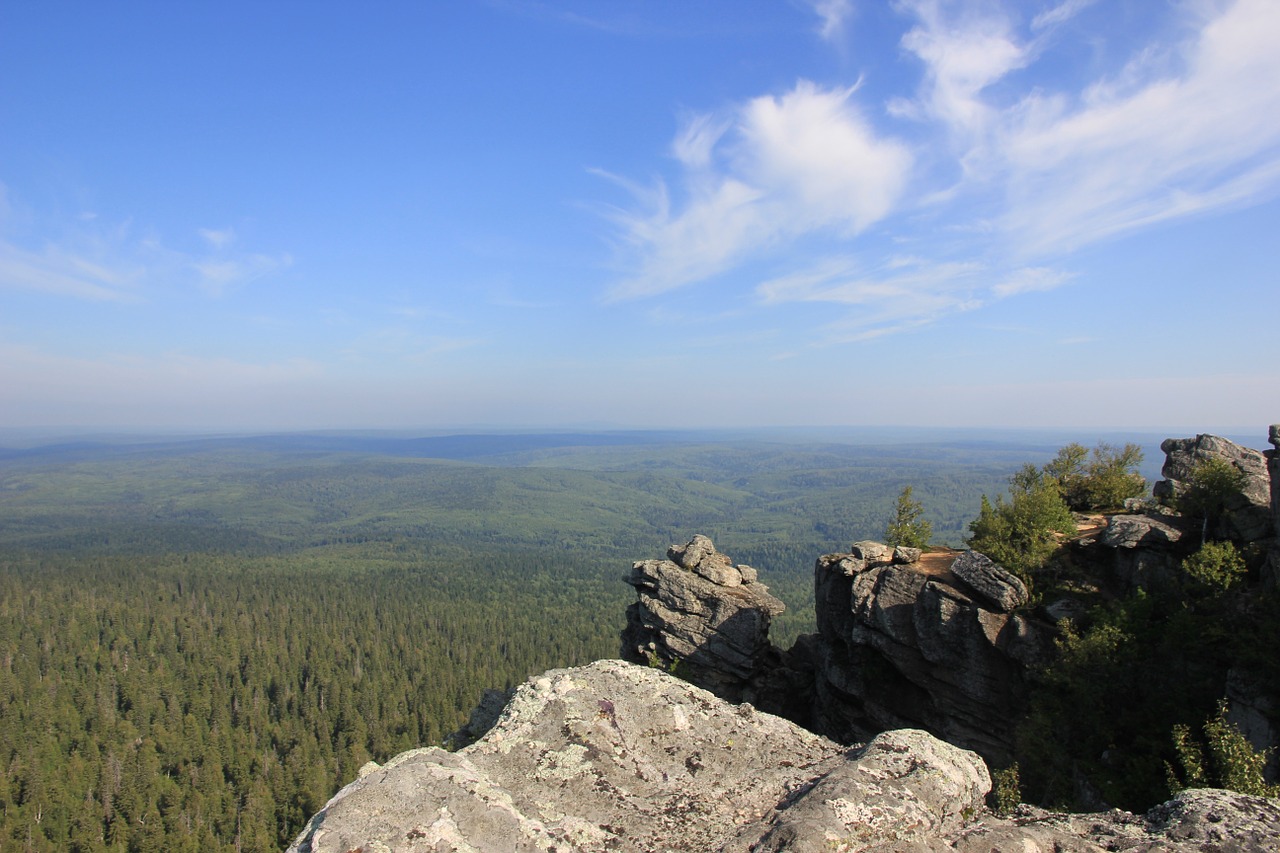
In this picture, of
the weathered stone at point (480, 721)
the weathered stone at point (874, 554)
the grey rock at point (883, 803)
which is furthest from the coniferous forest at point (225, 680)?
the grey rock at point (883, 803)

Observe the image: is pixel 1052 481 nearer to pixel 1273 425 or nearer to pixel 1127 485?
pixel 1127 485

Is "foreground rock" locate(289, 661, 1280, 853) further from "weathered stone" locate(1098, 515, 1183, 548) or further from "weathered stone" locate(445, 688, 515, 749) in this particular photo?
"weathered stone" locate(1098, 515, 1183, 548)

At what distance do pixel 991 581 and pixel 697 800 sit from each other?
20.3 meters

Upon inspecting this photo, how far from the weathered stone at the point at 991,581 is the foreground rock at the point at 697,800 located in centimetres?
1758

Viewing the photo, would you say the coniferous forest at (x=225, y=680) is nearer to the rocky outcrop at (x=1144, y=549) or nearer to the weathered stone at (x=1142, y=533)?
the rocky outcrop at (x=1144, y=549)

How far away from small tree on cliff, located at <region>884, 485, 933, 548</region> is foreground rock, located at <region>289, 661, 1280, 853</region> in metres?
24.2

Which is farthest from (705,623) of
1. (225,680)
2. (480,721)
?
(225,680)

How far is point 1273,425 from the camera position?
1867 centimetres

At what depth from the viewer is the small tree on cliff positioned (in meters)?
30.3

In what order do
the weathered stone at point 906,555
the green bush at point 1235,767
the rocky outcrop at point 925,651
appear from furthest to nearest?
1. the weathered stone at point 906,555
2. the rocky outcrop at point 925,651
3. the green bush at point 1235,767

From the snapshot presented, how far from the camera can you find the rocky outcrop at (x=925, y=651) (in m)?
22.4

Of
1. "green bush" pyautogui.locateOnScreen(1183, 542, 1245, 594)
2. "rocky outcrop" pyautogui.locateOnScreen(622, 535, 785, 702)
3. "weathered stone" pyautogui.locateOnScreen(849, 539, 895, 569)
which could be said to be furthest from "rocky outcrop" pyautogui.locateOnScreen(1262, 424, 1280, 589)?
"rocky outcrop" pyautogui.locateOnScreen(622, 535, 785, 702)

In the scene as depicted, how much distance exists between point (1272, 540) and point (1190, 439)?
10.6 meters

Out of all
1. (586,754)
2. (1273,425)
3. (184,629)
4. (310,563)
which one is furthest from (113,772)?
(310,563)
